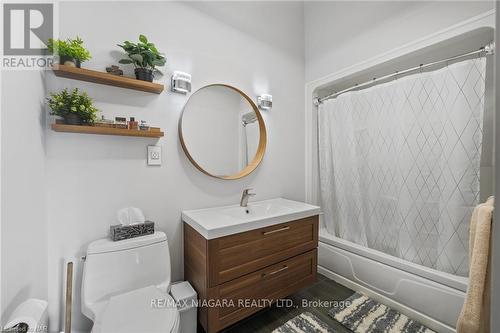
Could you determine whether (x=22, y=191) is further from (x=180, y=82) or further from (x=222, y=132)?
(x=222, y=132)

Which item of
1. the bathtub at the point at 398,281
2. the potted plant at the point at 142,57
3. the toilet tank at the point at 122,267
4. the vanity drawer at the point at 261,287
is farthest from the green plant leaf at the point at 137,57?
the bathtub at the point at 398,281

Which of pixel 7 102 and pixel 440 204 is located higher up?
pixel 7 102

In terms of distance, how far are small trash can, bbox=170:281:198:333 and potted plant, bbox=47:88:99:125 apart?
1.21 m

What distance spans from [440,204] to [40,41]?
2737mm

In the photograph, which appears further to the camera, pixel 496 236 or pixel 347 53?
pixel 347 53

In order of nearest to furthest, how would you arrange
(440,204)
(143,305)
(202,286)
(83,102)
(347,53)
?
(143,305) → (83,102) → (202,286) → (440,204) → (347,53)

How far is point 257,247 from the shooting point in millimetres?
1478

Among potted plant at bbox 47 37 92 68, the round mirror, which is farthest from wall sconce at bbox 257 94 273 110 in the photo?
potted plant at bbox 47 37 92 68

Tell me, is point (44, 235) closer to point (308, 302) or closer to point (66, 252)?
point (66, 252)

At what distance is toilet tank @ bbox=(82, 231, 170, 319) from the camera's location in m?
1.22

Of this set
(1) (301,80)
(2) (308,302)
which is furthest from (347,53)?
(2) (308,302)

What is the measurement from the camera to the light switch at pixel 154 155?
1546mm

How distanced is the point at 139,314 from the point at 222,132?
4.47 ft

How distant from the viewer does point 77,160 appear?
133 cm
